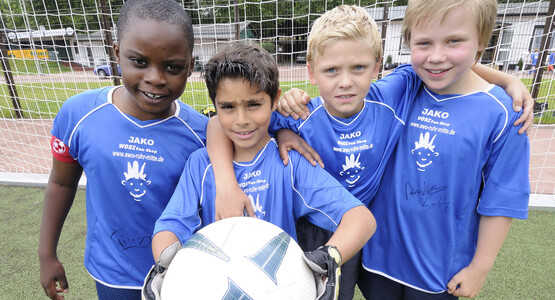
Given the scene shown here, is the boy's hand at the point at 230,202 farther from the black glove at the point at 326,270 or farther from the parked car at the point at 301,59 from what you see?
the parked car at the point at 301,59

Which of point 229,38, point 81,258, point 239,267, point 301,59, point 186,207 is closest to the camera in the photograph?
point 239,267

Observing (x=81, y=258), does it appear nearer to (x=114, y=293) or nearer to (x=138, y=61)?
(x=114, y=293)

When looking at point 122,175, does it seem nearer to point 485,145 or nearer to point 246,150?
point 246,150

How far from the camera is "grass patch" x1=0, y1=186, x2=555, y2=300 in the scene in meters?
Result: 2.30

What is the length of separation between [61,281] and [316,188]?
1.34 metres

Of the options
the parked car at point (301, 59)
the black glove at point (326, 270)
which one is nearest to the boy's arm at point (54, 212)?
the black glove at point (326, 270)

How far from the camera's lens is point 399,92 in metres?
1.41

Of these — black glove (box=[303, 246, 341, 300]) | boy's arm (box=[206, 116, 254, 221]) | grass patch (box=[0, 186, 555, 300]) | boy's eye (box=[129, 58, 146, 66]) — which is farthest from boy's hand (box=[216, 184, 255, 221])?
grass patch (box=[0, 186, 555, 300])

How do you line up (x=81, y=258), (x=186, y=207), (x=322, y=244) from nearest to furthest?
(x=186, y=207) < (x=322, y=244) < (x=81, y=258)

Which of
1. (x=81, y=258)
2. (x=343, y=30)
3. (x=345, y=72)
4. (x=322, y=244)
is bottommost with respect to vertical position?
(x=81, y=258)

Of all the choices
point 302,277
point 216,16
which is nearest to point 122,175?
point 302,277

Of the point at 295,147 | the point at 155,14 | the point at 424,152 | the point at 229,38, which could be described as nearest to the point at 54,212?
the point at 155,14

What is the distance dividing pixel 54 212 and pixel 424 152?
166 centimetres

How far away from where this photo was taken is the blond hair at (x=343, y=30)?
4.11 ft
